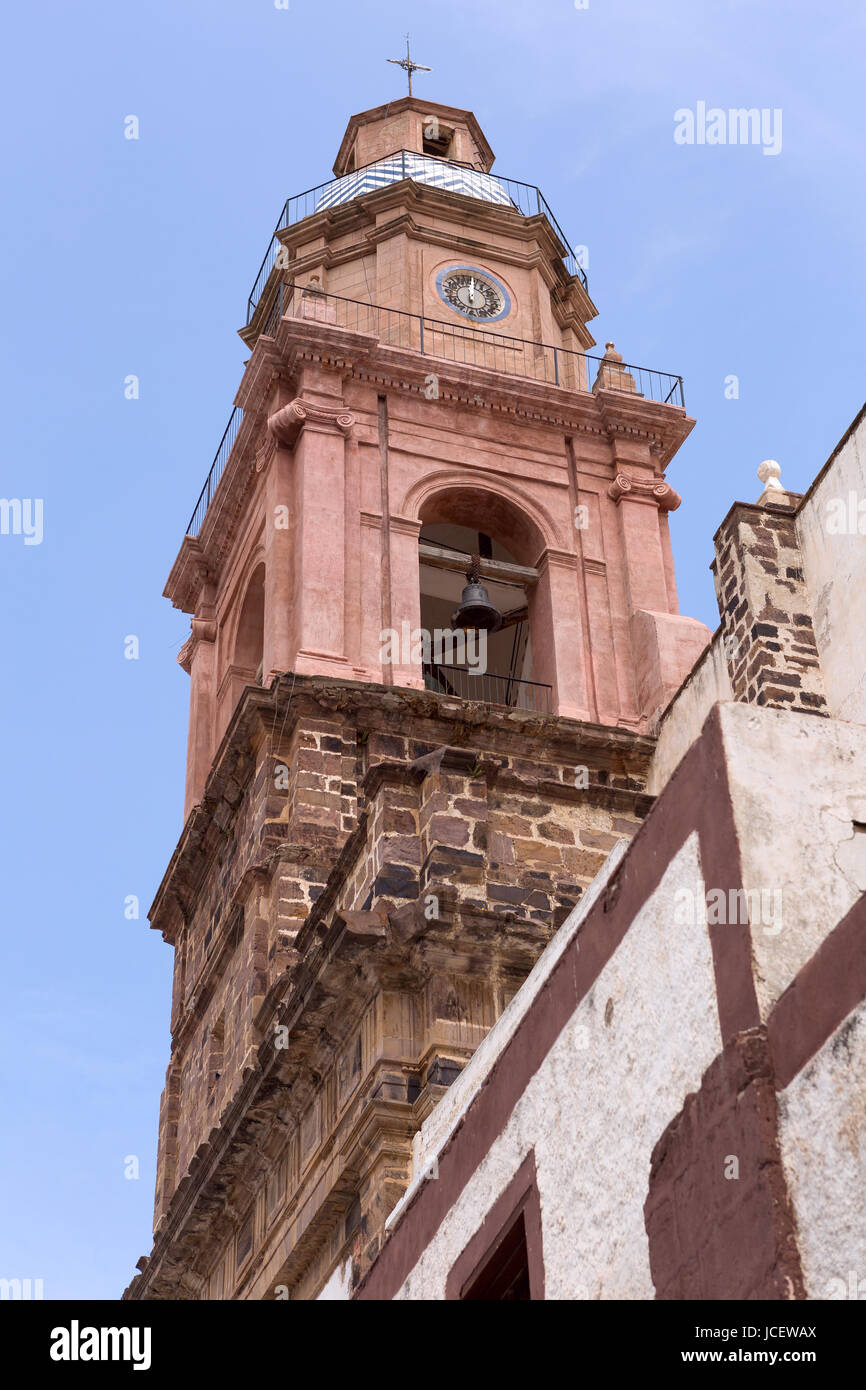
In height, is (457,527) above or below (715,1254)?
above

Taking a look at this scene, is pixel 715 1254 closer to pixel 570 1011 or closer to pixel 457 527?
pixel 570 1011

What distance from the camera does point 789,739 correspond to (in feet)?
21.2

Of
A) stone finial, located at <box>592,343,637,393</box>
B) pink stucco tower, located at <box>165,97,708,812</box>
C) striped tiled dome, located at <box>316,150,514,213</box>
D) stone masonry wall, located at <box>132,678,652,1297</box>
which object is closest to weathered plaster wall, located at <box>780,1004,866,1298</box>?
stone masonry wall, located at <box>132,678,652,1297</box>

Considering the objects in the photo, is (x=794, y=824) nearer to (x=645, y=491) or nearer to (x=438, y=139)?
(x=645, y=491)

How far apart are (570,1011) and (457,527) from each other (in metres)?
15.7

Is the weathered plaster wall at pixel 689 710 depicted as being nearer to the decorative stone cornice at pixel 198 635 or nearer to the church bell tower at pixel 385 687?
the church bell tower at pixel 385 687

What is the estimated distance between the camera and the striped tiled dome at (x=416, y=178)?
25797mm

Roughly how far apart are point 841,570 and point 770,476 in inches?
70.0

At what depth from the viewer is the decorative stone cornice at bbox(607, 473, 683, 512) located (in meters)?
21.9

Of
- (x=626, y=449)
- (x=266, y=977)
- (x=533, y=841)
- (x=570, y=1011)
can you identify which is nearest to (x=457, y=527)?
(x=626, y=449)

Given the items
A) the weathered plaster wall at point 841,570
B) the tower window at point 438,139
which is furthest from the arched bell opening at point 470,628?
the tower window at point 438,139

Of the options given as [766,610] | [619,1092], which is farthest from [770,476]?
[619,1092]

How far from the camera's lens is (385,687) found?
18.2 meters

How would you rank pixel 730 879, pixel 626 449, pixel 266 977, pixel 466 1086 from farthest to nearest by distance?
pixel 626 449
pixel 266 977
pixel 466 1086
pixel 730 879
